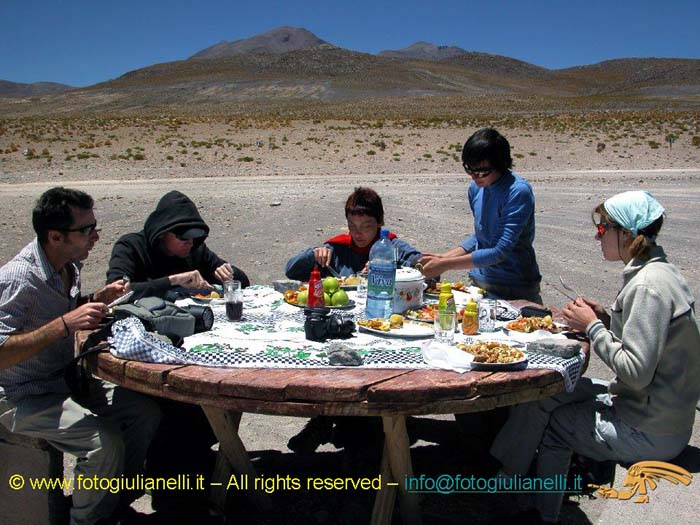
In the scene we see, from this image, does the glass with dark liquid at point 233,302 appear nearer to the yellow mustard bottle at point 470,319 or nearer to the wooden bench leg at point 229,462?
the wooden bench leg at point 229,462

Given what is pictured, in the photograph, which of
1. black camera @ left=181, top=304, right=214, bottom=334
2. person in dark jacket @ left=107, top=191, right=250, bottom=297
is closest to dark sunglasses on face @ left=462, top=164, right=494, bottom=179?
person in dark jacket @ left=107, top=191, right=250, bottom=297

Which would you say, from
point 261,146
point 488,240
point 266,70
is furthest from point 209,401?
point 266,70

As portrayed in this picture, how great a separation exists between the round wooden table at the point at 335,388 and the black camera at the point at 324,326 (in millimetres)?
375

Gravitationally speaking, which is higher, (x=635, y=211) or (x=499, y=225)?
(x=635, y=211)

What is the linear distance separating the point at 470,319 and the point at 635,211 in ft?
2.63

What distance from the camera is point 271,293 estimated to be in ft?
12.9

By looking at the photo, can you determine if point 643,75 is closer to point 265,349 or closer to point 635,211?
point 635,211

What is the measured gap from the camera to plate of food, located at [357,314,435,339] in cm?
303

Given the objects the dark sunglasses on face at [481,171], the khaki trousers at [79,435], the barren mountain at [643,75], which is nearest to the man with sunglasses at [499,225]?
the dark sunglasses on face at [481,171]

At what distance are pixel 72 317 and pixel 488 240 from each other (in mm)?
2539

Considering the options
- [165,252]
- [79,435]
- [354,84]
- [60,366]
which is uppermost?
[354,84]

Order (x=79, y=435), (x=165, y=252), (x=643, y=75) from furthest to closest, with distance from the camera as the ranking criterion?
(x=643, y=75), (x=165, y=252), (x=79, y=435)

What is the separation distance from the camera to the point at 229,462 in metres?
3.32

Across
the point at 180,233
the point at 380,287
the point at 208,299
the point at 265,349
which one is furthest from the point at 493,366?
the point at 180,233
